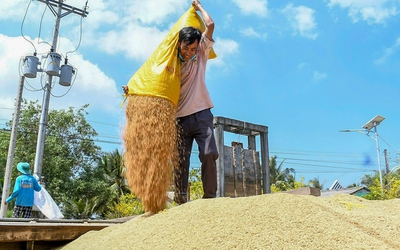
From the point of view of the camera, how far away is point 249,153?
471 cm

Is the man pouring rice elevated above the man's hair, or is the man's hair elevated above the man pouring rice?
the man's hair

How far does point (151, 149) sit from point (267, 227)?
116cm

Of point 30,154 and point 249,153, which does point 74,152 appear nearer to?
point 30,154

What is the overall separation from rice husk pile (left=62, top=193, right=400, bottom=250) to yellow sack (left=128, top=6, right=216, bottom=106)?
881 millimetres

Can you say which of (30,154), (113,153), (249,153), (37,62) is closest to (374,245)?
(249,153)

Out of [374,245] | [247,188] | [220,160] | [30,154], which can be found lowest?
[374,245]

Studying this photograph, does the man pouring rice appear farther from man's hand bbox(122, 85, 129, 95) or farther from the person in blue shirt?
the person in blue shirt

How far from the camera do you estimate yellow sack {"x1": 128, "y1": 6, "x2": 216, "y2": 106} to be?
2.76 metres

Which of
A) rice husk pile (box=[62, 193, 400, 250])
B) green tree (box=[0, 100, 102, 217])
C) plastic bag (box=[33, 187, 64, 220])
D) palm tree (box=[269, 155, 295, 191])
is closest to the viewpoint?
rice husk pile (box=[62, 193, 400, 250])

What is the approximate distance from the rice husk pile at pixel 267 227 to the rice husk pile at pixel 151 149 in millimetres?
323

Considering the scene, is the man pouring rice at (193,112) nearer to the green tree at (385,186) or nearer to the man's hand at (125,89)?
the man's hand at (125,89)

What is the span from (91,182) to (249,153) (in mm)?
17240

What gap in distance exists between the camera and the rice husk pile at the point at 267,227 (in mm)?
1652

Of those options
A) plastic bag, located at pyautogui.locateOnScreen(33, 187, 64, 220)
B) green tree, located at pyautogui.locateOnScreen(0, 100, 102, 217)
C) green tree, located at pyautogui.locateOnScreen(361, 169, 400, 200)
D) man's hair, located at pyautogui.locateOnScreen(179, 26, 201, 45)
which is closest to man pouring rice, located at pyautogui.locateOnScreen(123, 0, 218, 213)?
man's hair, located at pyautogui.locateOnScreen(179, 26, 201, 45)
